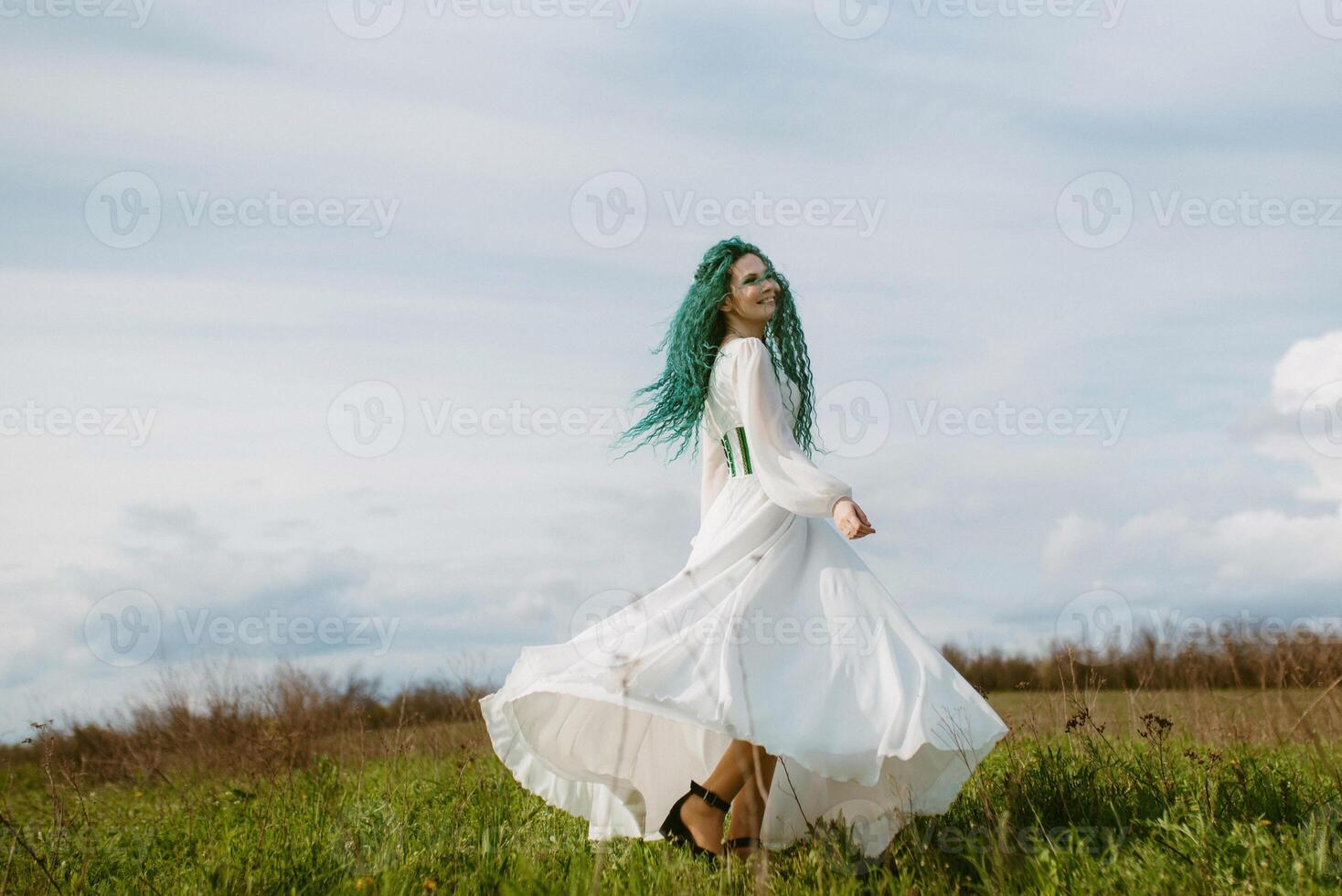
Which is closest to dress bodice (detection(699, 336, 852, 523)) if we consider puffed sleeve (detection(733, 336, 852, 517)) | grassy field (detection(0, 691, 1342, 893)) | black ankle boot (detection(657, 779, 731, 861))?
puffed sleeve (detection(733, 336, 852, 517))

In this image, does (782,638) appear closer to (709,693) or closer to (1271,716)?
(709,693)

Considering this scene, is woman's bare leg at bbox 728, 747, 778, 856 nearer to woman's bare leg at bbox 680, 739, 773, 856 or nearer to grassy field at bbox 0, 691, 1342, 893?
woman's bare leg at bbox 680, 739, 773, 856

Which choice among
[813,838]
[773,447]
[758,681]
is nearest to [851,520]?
[773,447]

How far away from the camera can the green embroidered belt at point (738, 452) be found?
15.0 ft

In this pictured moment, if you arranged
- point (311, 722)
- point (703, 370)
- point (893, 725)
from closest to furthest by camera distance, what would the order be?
point (893, 725) < point (703, 370) < point (311, 722)

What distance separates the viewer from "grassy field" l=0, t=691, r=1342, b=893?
12.6ft

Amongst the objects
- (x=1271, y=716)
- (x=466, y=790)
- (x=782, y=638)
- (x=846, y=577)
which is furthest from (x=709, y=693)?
(x=1271, y=716)

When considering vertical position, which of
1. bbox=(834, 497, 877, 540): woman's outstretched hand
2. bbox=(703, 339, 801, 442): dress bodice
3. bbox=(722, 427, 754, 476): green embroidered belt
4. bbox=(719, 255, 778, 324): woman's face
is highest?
bbox=(719, 255, 778, 324): woman's face

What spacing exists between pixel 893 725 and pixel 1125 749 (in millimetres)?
3210

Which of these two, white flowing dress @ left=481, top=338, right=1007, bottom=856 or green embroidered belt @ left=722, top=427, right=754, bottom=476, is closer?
white flowing dress @ left=481, top=338, right=1007, bottom=856

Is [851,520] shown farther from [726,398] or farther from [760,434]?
[726,398]

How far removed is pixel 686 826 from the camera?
4250 mm

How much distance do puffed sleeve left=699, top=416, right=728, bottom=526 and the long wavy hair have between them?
13cm

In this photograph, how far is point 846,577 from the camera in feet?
14.1
